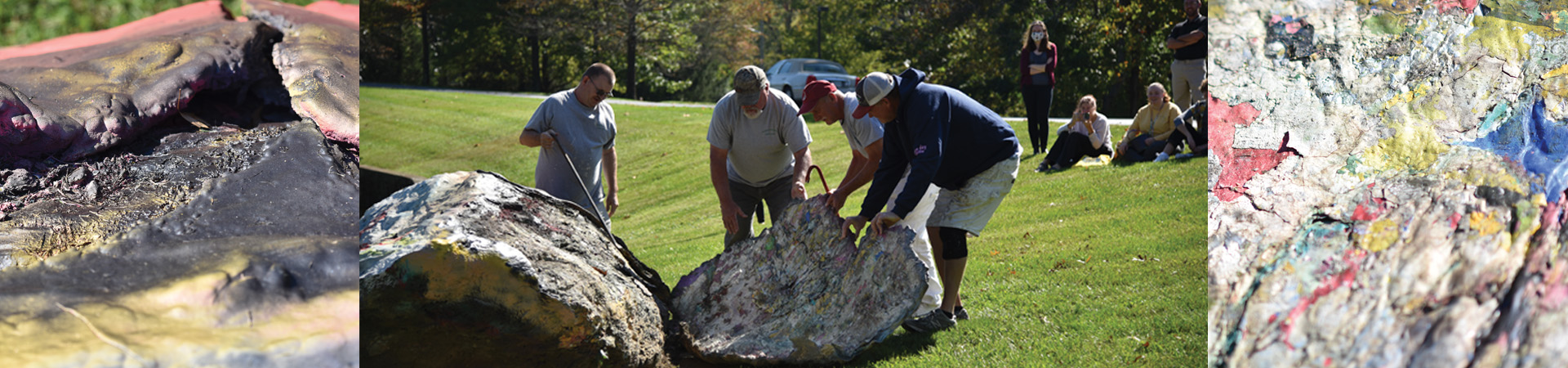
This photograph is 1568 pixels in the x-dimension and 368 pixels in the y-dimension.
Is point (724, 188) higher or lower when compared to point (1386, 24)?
lower

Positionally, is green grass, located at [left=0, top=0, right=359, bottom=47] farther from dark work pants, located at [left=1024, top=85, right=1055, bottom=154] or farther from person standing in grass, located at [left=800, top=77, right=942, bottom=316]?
dark work pants, located at [left=1024, top=85, right=1055, bottom=154]

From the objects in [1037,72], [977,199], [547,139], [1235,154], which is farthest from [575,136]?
[1037,72]

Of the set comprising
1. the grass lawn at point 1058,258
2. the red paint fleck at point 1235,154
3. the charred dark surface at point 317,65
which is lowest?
the grass lawn at point 1058,258

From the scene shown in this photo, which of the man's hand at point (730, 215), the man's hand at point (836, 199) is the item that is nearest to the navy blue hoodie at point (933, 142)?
the man's hand at point (836, 199)

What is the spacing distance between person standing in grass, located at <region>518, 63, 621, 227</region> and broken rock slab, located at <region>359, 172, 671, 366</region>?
681 millimetres

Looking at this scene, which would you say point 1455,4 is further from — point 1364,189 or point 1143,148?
point 1143,148

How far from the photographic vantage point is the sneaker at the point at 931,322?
3480mm

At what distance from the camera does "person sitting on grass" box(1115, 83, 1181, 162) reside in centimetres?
682

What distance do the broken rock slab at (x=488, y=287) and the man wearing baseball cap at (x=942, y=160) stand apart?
92 centimetres

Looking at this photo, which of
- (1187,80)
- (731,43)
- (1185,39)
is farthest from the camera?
(731,43)

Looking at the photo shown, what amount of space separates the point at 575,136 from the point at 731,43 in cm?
1804

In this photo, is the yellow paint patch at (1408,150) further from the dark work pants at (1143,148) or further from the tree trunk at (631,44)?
the tree trunk at (631,44)

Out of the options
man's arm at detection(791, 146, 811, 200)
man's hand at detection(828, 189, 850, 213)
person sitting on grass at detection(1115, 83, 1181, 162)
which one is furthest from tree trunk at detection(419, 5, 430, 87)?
man's hand at detection(828, 189, 850, 213)

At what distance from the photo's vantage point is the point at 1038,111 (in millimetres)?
7977
